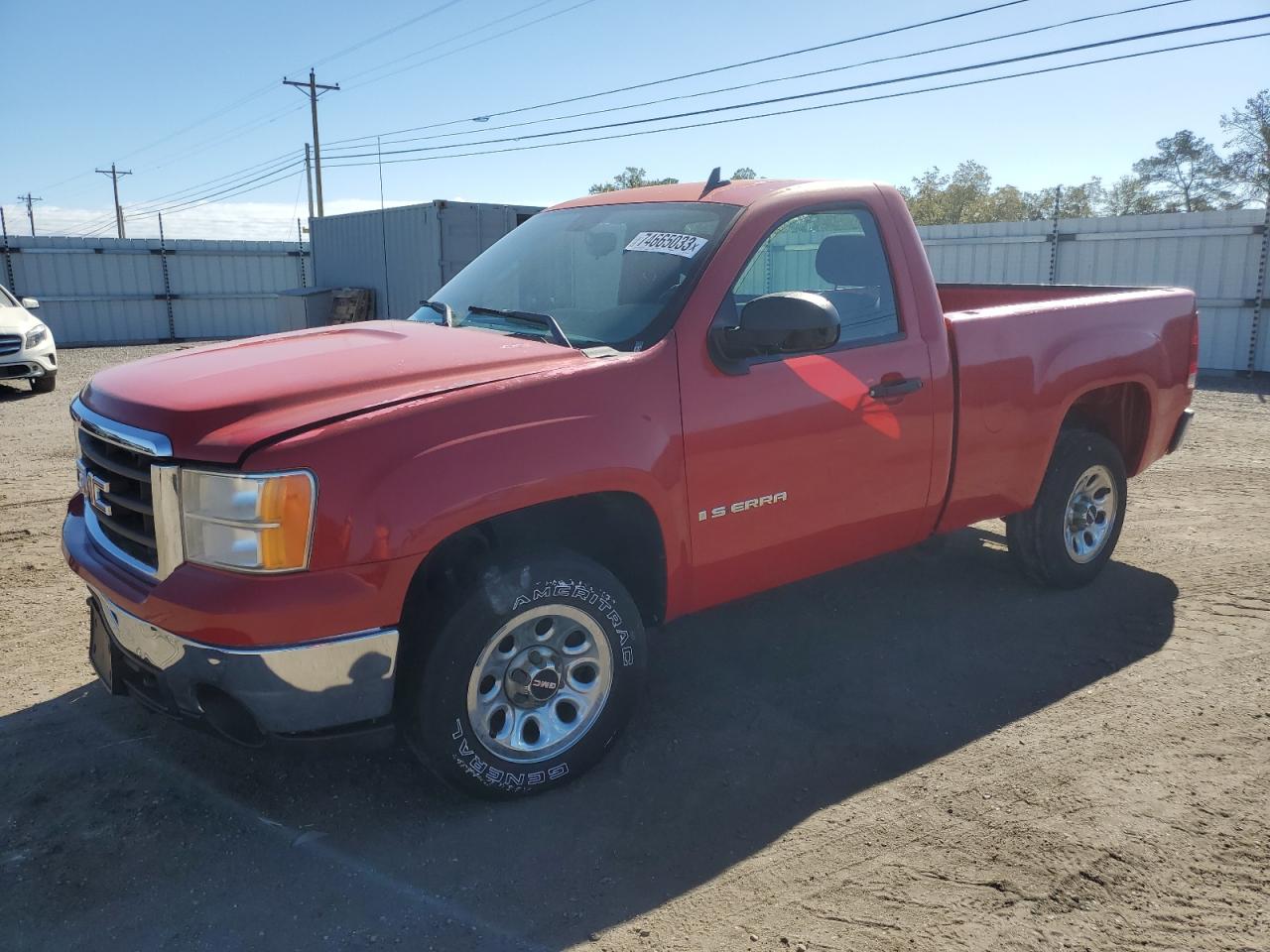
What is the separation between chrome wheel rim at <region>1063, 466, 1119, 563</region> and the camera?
16.6 feet

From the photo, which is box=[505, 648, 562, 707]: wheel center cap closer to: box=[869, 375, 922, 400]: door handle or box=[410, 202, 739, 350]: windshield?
box=[410, 202, 739, 350]: windshield

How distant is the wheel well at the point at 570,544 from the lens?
3.05 metres

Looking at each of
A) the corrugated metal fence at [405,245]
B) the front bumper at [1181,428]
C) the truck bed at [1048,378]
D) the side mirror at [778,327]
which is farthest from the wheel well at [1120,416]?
the corrugated metal fence at [405,245]

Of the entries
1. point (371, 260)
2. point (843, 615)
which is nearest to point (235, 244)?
point (371, 260)

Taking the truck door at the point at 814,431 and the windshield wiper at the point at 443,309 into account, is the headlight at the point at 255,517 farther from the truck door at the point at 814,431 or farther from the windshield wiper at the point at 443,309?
the windshield wiper at the point at 443,309

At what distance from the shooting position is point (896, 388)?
390 cm

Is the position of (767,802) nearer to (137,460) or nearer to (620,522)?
(620,522)

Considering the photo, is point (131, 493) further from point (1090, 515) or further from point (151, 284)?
point (151, 284)

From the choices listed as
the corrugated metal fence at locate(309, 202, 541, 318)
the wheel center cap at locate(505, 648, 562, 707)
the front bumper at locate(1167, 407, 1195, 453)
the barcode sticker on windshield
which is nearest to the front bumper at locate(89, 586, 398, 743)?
→ the wheel center cap at locate(505, 648, 562, 707)

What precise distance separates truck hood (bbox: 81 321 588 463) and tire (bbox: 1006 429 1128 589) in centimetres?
287

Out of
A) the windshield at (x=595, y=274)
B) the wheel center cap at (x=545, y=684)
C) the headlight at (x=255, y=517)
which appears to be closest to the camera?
the headlight at (x=255, y=517)

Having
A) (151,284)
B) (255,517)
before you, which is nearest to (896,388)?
(255,517)

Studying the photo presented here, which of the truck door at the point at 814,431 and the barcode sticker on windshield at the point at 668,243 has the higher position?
the barcode sticker on windshield at the point at 668,243

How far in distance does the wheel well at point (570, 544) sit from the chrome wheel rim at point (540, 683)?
248mm
